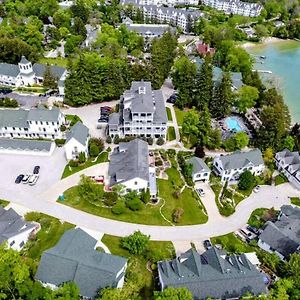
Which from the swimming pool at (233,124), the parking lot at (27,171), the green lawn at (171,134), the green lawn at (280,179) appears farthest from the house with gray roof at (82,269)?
the swimming pool at (233,124)

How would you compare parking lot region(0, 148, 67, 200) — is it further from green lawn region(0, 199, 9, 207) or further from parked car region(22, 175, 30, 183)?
green lawn region(0, 199, 9, 207)

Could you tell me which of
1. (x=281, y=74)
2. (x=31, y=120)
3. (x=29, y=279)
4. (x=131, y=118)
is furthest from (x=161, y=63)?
(x=29, y=279)

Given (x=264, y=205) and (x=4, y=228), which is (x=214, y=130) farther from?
(x=4, y=228)

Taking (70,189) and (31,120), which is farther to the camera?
(31,120)

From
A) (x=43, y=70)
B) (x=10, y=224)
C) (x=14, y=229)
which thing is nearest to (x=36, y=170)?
(x=10, y=224)

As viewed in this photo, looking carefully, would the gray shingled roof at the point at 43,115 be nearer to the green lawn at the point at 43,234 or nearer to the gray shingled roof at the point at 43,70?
the gray shingled roof at the point at 43,70

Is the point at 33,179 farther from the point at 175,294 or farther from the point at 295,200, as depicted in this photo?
the point at 295,200
